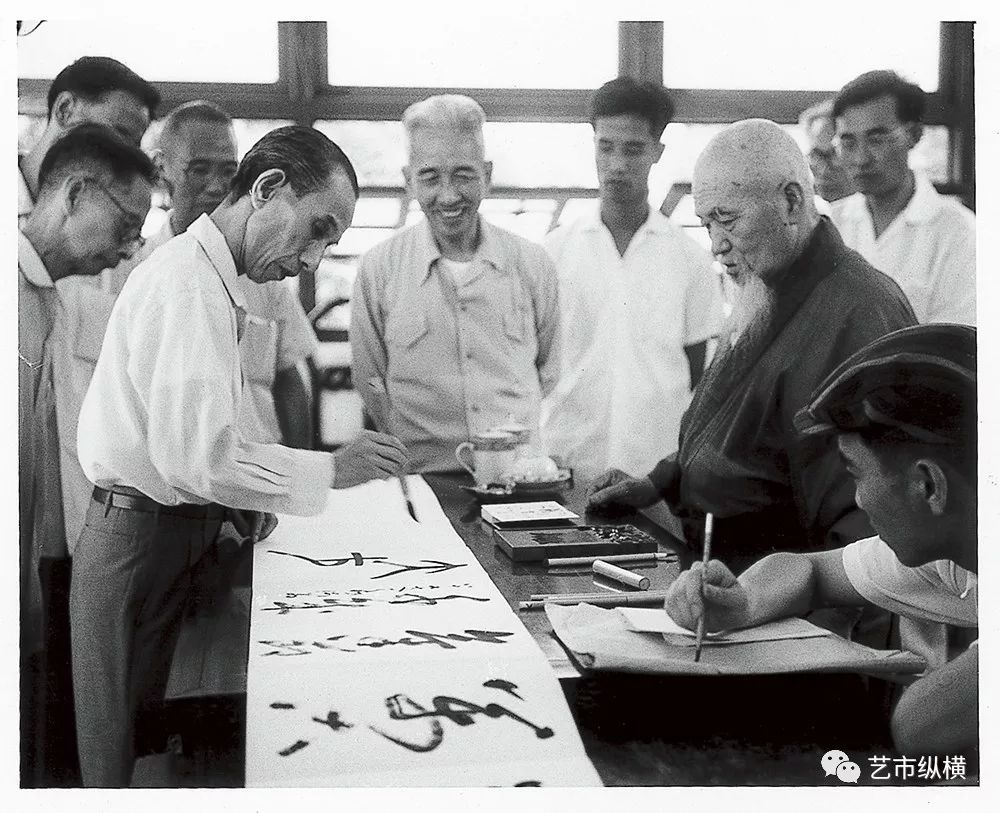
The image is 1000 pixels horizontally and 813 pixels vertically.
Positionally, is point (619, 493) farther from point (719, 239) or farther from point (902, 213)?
point (902, 213)

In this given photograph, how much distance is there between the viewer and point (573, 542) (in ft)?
7.72

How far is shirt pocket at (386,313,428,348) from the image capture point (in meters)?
2.49

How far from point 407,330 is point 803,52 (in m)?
1.04

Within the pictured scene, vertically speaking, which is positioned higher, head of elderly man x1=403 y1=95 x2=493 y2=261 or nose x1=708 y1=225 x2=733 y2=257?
head of elderly man x1=403 y1=95 x2=493 y2=261

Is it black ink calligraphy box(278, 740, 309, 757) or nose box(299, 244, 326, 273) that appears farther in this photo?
nose box(299, 244, 326, 273)

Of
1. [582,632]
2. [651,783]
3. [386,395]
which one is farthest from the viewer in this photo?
[386,395]

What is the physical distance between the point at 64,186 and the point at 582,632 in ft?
4.66

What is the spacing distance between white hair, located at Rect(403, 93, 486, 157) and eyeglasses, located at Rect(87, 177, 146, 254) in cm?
61

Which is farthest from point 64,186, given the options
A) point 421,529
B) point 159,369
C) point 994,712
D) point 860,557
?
point 994,712

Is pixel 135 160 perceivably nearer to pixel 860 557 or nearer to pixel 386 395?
pixel 386 395

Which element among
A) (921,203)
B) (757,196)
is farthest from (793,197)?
(921,203)

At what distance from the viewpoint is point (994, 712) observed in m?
2.44

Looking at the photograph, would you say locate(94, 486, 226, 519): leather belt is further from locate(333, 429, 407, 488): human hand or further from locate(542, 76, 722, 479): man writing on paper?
locate(542, 76, 722, 479): man writing on paper

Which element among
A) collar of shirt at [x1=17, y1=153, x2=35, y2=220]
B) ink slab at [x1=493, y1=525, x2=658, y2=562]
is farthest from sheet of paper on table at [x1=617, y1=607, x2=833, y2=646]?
collar of shirt at [x1=17, y1=153, x2=35, y2=220]
